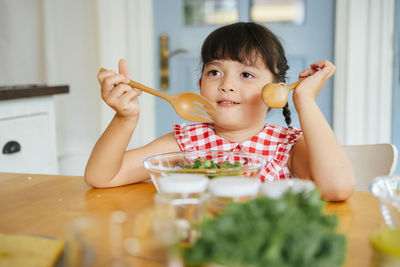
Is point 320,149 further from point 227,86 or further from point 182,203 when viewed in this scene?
point 182,203

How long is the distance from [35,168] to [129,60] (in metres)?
0.99

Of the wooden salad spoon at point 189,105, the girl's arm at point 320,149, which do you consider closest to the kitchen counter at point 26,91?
the wooden salad spoon at point 189,105

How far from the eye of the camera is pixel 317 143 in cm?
92

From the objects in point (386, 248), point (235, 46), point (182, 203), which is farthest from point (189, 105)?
point (386, 248)

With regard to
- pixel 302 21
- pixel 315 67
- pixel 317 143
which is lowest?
pixel 317 143

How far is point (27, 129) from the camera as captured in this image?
5.95ft

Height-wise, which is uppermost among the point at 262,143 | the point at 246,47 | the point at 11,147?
the point at 246,47

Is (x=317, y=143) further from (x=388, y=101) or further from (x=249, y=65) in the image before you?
(x=388, y=101)

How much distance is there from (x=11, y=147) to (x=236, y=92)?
3.51 ft

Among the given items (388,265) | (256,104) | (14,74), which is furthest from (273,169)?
(14,74)

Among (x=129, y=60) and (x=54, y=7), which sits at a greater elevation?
(x=54, y=7)

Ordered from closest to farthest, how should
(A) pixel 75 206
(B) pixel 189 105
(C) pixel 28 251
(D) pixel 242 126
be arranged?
(C) pixel 28 251
(A) pixel 75 206
(B) pixel 189 105
(D) pixel 242 126

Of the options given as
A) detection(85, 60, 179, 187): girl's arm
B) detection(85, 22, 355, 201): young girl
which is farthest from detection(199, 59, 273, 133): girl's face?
detection(85, 60, 179, 187): girl's arm

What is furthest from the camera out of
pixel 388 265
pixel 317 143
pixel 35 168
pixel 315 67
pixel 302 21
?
pixel 302 21
